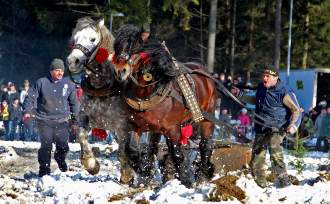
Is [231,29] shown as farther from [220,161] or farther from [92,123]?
[92,123]

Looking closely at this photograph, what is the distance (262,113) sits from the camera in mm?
8906

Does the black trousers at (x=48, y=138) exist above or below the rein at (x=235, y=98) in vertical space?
below

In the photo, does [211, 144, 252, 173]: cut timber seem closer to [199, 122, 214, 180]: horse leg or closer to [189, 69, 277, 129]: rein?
[199, 122, 214, 180]: horse leg

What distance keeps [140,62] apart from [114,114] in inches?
27.5

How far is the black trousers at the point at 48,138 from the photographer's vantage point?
33.9ft

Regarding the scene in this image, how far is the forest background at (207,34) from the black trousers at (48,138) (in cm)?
2127

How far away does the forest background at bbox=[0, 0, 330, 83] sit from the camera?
34219 mm

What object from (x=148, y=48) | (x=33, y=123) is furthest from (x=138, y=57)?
(x=33, y=123)

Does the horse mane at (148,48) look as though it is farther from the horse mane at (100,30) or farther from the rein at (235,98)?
the rein at (235,98)

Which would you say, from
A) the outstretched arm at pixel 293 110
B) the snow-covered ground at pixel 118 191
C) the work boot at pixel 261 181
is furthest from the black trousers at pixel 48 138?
the outstretched arm at pixel 293 110

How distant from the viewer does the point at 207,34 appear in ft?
122

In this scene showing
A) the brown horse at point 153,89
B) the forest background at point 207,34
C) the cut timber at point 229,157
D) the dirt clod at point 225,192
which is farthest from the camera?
the forest background at point 207,34

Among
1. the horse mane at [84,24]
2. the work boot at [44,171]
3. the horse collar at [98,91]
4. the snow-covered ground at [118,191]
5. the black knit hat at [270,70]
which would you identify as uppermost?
the horse mane at [84,24]

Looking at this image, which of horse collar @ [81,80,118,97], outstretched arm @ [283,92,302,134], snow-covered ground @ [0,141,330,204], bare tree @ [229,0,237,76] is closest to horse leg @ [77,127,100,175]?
snow-covered ground @ [0,141,330,204]
